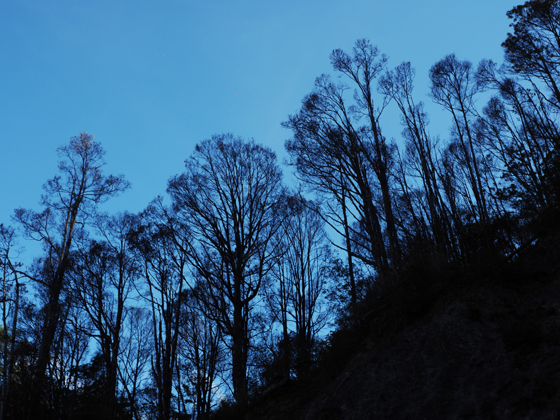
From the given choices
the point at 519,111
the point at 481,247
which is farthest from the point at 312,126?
the point at 519,111

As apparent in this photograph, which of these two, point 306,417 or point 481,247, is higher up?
point 481,247

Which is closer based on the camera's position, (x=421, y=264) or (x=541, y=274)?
(x=541, y=274)

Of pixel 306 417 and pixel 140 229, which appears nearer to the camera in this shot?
pixel 306 417

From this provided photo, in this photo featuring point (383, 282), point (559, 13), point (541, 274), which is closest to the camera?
point (541, 274)

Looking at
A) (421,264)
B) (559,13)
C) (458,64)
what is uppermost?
(458,64)

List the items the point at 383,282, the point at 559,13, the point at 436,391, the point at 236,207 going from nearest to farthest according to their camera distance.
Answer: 1. the point at 436,391
2. the point at 383,282
3. the point at 559,13
4. the point at 236,207

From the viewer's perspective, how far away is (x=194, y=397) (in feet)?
A: 49.3

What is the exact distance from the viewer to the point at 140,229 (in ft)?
53.6

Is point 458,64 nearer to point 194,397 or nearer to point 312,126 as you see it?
point 312,126

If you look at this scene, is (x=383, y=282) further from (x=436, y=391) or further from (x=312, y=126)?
(x=312, y=126)

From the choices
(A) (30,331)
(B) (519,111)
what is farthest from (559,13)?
(A) (30,331)

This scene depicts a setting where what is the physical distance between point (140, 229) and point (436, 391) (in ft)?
41.3

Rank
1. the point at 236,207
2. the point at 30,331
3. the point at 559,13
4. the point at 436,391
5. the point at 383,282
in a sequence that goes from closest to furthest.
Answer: the point at 436,391 < the point at 383,282 < the point at 559,13 < the point at 236,207 < the point at 30,331

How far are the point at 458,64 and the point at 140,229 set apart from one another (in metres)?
14.0
